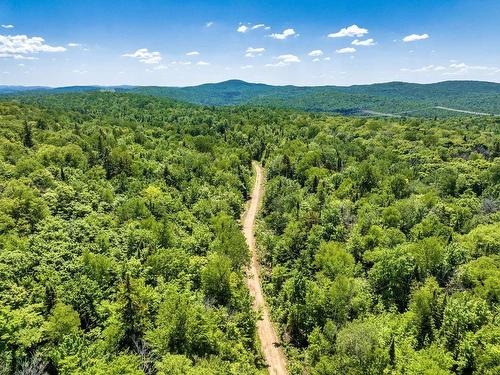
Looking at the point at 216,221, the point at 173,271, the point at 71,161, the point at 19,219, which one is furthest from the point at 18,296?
the point at 71,161

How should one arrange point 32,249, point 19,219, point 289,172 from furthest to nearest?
point 289,172 → point 19,219 → point 32,249

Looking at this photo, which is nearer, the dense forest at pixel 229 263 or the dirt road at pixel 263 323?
the dense forest at pixel 229 263

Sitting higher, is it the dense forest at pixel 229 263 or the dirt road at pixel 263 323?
the dense forest at pixel 229 263

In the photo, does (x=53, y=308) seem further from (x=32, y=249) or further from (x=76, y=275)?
(x=32, y=249)

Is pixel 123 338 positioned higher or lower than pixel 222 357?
higher

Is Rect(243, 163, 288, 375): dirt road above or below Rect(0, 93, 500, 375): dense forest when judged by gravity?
below

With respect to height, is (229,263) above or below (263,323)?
above

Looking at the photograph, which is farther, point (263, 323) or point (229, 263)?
point (263, 323)

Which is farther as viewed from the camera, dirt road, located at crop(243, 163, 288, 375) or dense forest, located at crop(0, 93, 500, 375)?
dirt road, located at crop(243, 163, 288, 375)
